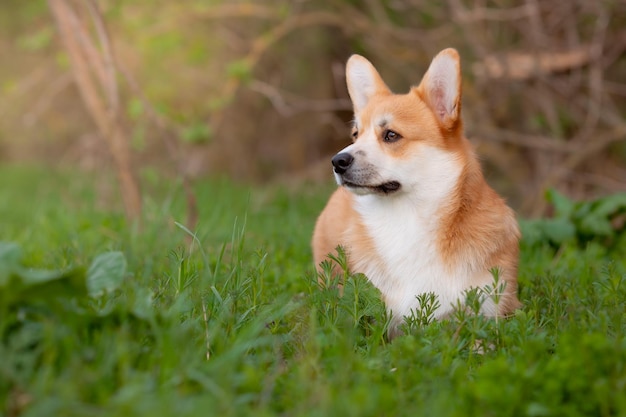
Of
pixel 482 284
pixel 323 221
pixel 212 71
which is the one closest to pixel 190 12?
pixel 212 71

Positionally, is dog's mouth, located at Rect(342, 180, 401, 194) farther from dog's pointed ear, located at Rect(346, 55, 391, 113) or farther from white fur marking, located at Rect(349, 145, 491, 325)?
dog's pointed ear, located at Rect(346, 55, 391, 113)

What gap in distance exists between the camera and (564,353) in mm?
2162

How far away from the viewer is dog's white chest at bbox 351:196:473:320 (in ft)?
10.5

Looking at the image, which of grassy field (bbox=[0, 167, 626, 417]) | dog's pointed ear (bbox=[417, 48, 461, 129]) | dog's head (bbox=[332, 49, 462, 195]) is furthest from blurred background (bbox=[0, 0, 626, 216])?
grassy field (bbox=[0, 167, 626, 417])

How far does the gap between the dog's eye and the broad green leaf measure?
158cm

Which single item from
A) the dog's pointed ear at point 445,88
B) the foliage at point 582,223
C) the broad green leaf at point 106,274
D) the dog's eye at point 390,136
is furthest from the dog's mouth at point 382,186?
the foliage at point 582,223

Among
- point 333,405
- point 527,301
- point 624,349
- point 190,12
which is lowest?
point 527,301

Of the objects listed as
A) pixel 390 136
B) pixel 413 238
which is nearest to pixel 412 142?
pixel 390 136

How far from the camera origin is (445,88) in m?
3.54

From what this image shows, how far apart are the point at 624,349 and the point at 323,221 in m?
1.98

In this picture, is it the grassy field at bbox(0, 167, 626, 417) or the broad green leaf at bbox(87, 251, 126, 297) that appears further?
the broad green leaf at bbox(87, 251, 126, 297)

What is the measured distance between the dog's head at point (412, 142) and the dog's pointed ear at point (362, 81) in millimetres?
279

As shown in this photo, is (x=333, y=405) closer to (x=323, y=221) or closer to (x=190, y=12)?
(x=323, y=221)

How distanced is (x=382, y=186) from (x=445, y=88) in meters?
0.57
